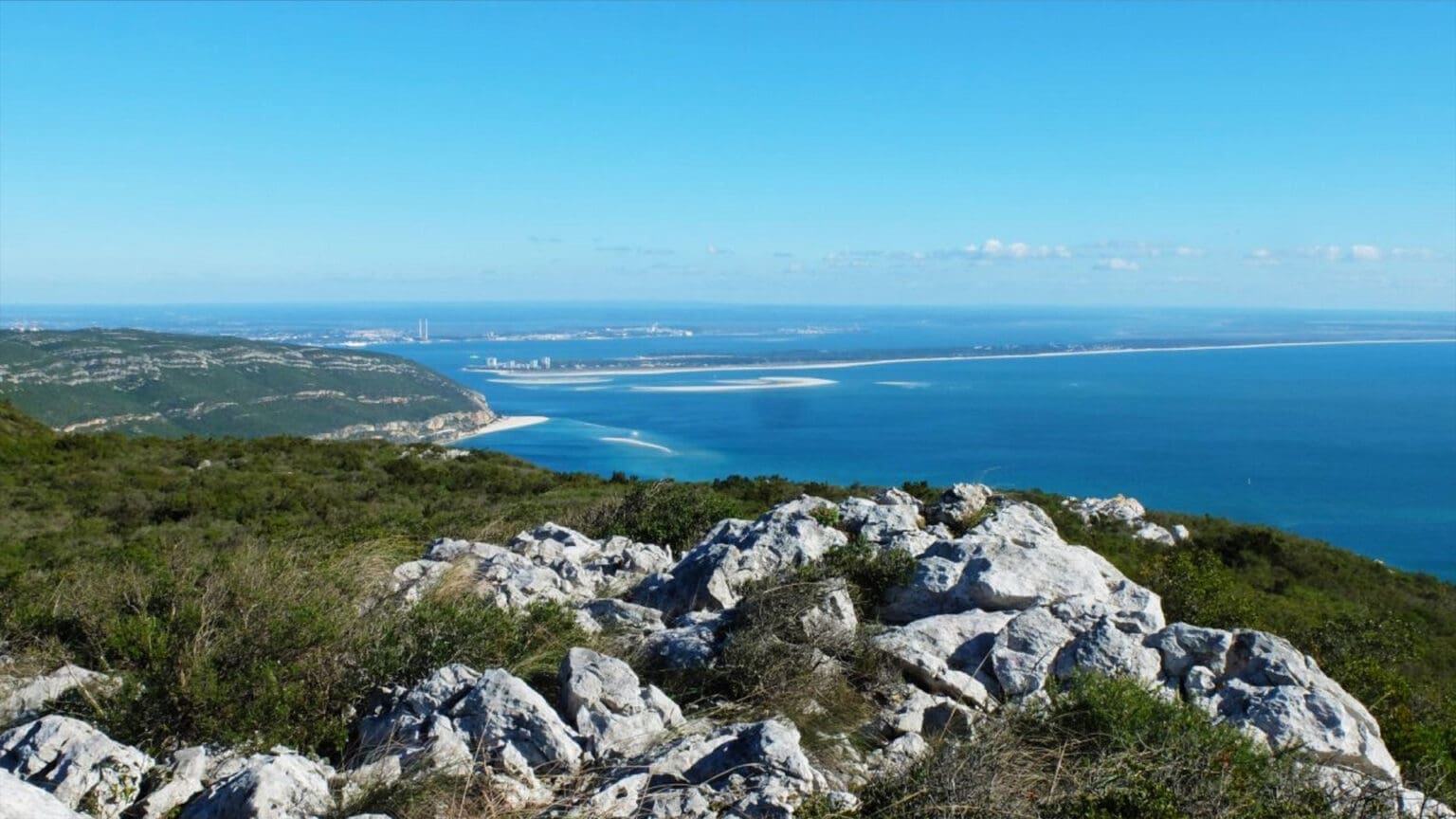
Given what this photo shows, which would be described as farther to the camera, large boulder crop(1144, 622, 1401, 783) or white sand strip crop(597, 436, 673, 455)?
white sand strip crop(597, 436, 673, 455)

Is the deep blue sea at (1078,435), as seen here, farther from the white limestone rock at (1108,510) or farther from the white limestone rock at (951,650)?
the white limestone rock at (951,650)

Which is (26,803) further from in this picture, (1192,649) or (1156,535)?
(1156,535)

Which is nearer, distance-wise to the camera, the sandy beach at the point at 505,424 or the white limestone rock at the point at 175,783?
the white limestone rock at the point at 175,783

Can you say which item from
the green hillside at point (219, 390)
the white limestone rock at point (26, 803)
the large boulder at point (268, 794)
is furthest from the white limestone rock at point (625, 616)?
the green hillside at point (219, 390)

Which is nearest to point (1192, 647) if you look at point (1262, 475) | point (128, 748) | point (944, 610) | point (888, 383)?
point (944, 610)

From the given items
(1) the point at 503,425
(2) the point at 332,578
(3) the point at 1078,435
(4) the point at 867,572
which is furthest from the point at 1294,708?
(3) the point at 1078,435

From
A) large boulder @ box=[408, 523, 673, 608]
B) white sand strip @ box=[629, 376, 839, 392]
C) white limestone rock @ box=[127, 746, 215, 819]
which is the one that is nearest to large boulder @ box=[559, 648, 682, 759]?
white limestone rock @ box=[127, 746, 215, 819]

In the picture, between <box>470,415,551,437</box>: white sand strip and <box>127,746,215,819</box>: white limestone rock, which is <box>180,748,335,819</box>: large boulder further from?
<box>470,415,551,437</box>: white sand strip
